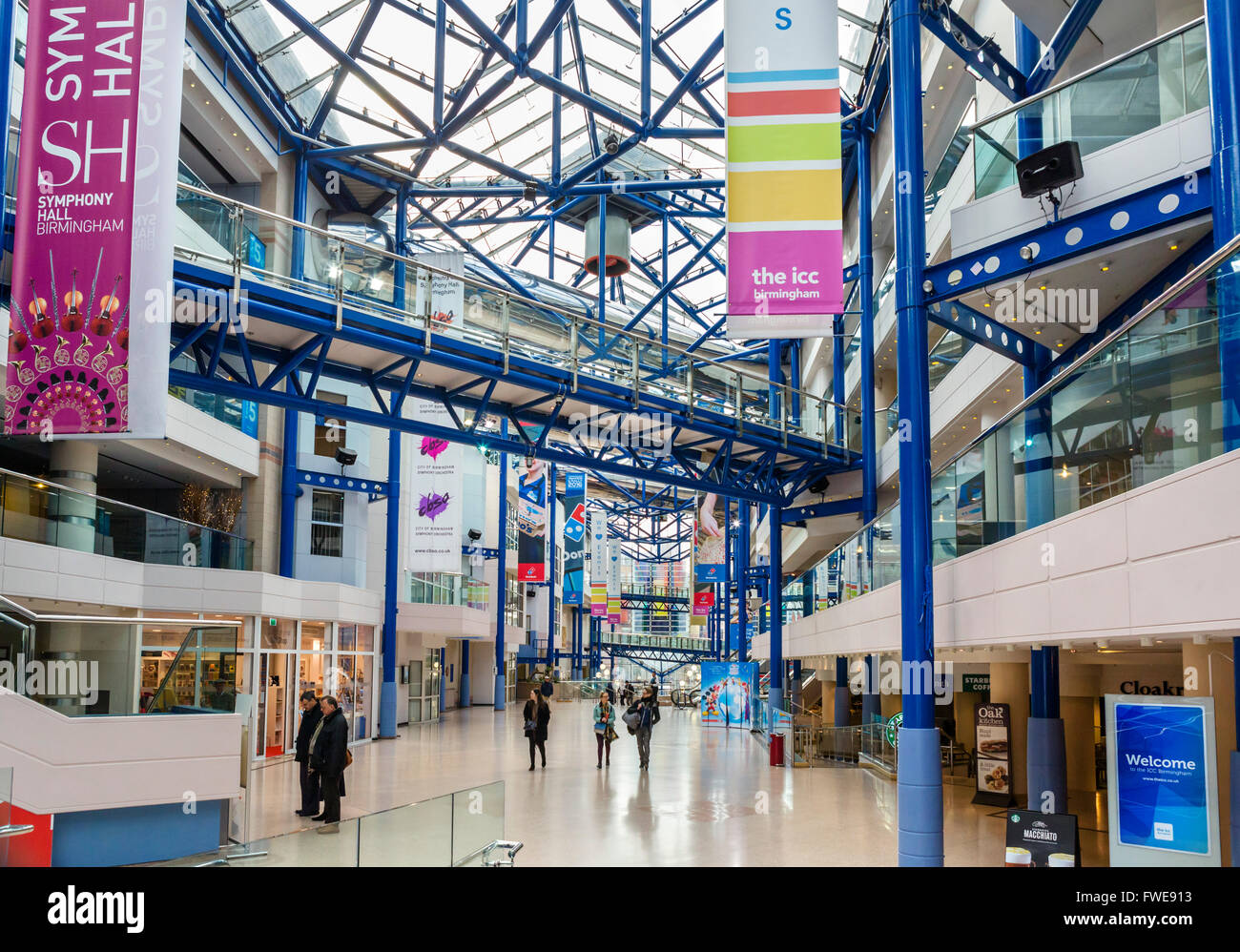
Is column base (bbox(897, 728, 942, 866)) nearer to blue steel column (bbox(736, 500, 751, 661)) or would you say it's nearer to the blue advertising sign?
the blue advertising sign

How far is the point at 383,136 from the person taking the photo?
30.4 meters

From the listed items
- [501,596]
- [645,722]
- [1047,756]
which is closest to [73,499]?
[645,722]

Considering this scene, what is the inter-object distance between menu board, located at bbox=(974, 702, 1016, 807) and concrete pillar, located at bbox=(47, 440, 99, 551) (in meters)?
15.5

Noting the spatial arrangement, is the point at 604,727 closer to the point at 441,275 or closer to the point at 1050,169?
the point at 441,275

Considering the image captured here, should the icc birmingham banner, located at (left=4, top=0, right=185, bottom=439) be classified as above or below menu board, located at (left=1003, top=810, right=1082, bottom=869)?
above

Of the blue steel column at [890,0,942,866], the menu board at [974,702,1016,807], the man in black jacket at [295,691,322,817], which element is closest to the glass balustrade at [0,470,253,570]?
the man in black jacket at [295,691,322,817]

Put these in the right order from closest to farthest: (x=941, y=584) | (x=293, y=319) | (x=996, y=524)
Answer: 1. (x=996, y=524)
2. (x=941, y=584)
3. (x=293, y=319)

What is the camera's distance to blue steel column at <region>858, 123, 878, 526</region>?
25.1 m

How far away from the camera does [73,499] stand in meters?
17.4

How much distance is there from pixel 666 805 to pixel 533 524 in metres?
28.5
